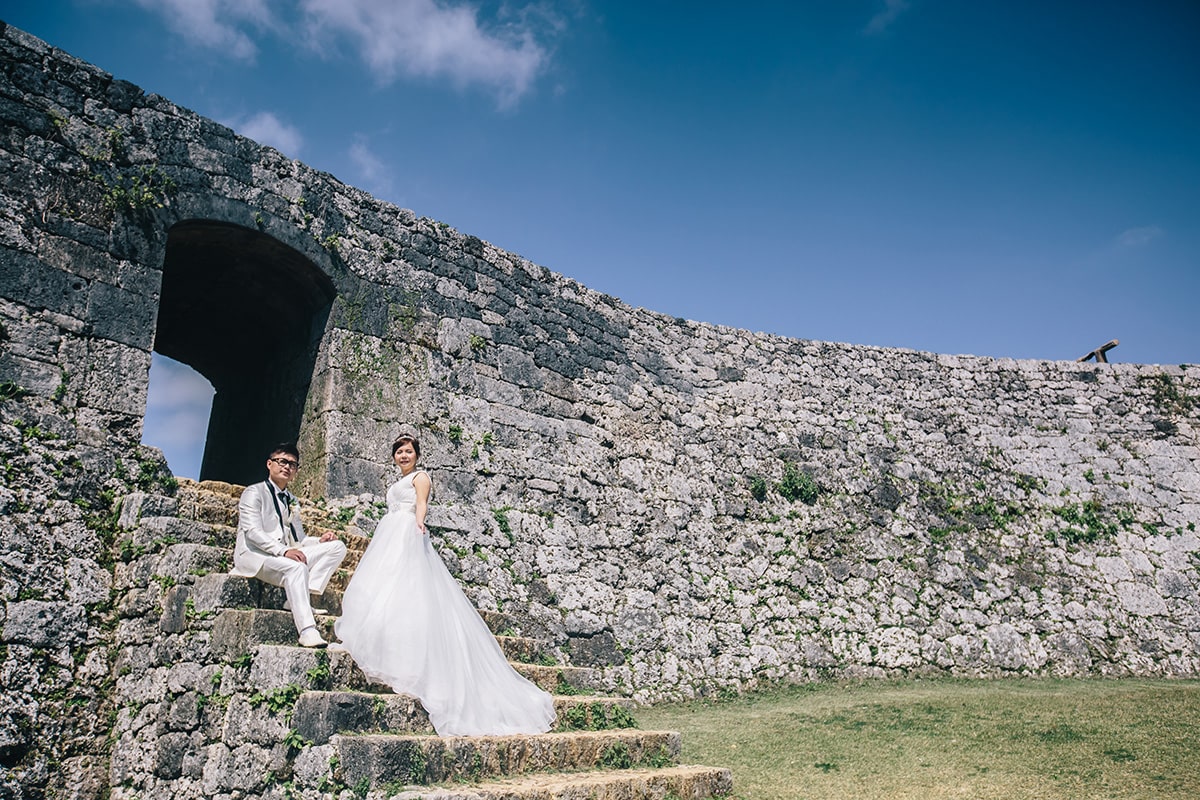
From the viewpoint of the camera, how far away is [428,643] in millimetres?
4828

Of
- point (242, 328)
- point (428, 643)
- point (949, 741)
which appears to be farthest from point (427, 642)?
point (242, 328)

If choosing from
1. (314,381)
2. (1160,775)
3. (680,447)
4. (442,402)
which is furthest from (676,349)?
(1160,775)

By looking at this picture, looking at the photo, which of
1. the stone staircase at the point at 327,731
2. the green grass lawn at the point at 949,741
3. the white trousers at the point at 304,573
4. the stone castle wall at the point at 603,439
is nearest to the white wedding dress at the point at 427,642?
Result: the stone staircase at the point at 327,731

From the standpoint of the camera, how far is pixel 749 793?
5.35 meters

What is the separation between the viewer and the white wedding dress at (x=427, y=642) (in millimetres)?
4664

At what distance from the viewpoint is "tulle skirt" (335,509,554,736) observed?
466 centimetres

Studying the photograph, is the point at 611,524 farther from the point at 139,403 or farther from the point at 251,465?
the point at 139,403

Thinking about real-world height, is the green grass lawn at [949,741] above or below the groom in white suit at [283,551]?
below

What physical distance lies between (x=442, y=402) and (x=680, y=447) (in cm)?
342

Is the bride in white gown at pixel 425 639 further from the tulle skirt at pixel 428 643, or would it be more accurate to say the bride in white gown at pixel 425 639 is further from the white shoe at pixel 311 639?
the white shoe at pixel 311 639

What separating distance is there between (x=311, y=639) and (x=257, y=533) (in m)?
0.81

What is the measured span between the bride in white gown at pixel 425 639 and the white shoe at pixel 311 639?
14 centimetres

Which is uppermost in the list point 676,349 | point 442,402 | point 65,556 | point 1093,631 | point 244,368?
point 676,349

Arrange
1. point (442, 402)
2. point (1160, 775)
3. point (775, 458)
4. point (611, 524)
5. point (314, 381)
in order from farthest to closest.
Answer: point (775, 458)
point (611, 524)
point (442, 402)
point (314, 381)
point (1160, 775)
